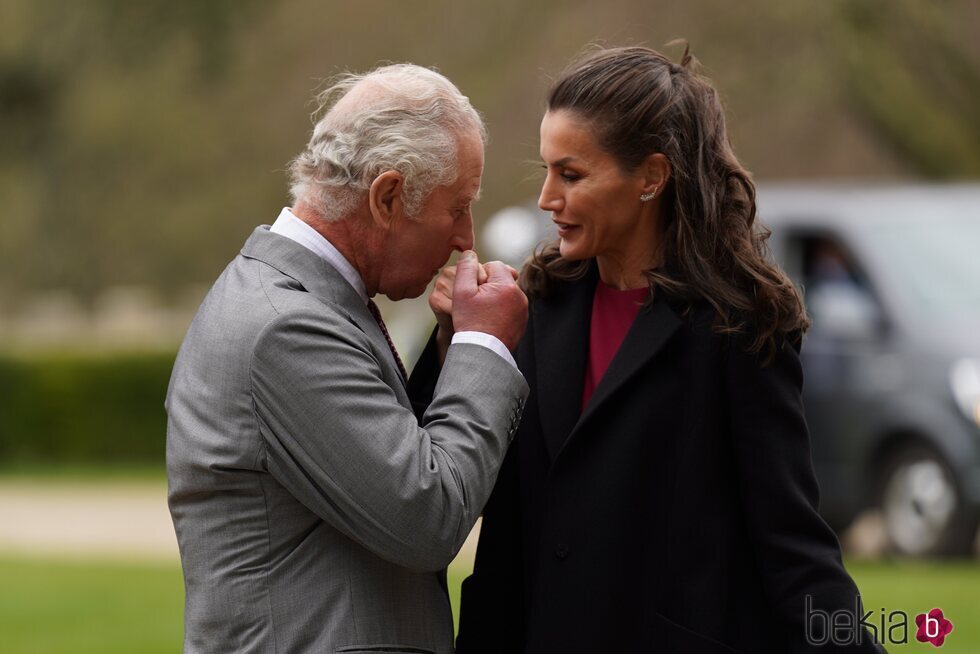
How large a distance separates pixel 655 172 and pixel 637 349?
1.14 ft

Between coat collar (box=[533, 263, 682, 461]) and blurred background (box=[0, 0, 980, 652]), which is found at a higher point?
blurred background (box=[0, 0, 980, 652])

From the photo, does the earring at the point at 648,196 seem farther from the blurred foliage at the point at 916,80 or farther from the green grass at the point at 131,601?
the blurred foliage at the point at 916,80

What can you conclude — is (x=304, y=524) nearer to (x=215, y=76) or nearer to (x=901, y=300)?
(x=901, y=300)

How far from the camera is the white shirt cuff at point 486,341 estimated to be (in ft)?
9.54

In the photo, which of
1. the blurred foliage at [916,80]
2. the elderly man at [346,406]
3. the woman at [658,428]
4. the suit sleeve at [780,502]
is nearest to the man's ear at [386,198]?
the elderly man at [346,406]

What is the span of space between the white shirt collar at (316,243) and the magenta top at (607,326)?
52cm

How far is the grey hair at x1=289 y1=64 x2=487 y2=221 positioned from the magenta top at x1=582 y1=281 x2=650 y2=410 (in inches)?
19.4

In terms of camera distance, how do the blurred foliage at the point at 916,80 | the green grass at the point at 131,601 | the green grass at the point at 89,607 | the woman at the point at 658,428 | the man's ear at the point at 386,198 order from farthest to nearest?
the blurred foliage at the point at 916,80 → the green grass at the point at 89,607 → the green grass at the point at 131,601 → the woman at the point at 658,428 → the man's ear at the point at 386,198

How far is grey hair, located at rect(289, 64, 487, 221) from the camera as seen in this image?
2.88 metres

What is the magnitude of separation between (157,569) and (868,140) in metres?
8.03

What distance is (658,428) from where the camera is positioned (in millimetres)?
3053

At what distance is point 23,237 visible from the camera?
793 inches

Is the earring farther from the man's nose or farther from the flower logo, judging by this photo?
the flower logo

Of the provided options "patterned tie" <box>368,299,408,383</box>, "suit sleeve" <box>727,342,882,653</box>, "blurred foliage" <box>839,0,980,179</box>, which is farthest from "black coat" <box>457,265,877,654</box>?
"blurred foliage" <box>839,0,980,179</box>
